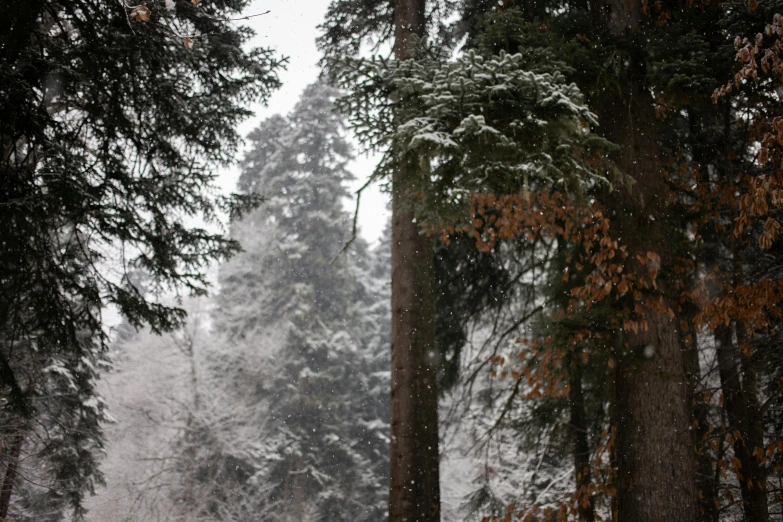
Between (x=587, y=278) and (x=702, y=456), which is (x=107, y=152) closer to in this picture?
(x=587, y=278)

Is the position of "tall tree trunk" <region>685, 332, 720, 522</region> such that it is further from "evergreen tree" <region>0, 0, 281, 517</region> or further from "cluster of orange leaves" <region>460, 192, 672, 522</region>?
"evergreen tree" <region>0, 0, 281, 517</region>

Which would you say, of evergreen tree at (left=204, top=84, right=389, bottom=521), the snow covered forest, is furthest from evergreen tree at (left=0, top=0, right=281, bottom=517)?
evergreen tree at (left=204, top=84, right=389, bottom=521)

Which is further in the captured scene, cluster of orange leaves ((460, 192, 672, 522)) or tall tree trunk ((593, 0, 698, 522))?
cluster of orange leaves ((460, 192, 672, 522))

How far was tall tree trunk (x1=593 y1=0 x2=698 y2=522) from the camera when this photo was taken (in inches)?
159

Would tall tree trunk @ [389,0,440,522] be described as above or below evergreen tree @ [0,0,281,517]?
below

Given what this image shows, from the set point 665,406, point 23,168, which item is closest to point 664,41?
point 665,406

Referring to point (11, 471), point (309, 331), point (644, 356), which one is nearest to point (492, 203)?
point (644, 356)

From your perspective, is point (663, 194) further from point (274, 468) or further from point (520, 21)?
point (274, 468)

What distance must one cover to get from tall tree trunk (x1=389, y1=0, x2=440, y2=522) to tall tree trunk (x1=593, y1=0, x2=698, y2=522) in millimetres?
1566

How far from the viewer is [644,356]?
435 centimetres

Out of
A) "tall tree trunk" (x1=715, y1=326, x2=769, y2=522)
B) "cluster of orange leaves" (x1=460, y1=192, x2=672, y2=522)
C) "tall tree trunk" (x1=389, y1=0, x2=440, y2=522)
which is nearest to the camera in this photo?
"cluster of orange leaves" (x1=460, y1=192, x2=672, y2=522)

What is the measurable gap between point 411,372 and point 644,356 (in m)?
1.98

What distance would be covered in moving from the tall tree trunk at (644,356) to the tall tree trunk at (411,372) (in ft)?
5.14

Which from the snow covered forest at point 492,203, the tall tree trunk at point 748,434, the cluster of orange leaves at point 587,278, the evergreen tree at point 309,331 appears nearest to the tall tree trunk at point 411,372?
the snow covered forest at point 492,203
